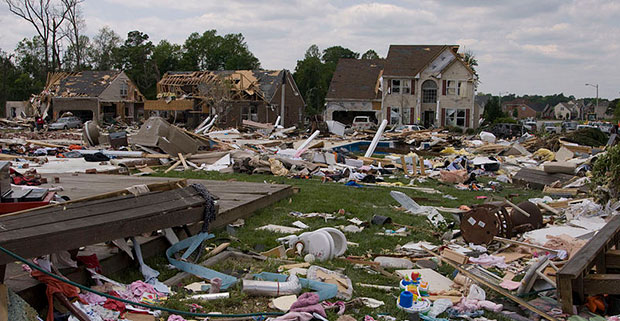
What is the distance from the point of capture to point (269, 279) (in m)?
5.44

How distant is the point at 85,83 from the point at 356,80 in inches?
1102

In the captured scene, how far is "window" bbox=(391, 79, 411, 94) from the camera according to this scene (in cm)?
4800

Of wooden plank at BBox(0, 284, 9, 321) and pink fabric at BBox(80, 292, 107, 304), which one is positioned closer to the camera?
wooden plank at BBox(0, 284, 9, 321)

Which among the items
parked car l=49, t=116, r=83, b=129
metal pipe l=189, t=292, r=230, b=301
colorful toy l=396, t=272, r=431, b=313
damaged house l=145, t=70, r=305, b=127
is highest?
damaged house l=145, t=70, r=305, b=127

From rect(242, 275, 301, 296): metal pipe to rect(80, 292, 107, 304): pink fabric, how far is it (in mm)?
1261

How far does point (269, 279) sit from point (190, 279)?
0.84 meters

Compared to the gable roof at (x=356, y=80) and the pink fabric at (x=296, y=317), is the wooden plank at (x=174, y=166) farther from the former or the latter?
the gable roof at (x=356, y=80)

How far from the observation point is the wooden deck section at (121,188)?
447cm

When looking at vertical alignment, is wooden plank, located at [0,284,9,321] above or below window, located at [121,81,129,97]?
below

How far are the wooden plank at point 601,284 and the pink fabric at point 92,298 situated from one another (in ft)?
14.0

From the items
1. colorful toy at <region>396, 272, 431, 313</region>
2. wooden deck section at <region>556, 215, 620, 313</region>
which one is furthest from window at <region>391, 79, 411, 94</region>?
colorful toy at <region>396, 272, 431, 313</region>

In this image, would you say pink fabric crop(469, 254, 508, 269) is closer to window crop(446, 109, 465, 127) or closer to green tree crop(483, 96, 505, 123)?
window crop(446, 109, 465, 127)

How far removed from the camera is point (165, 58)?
72438 mm

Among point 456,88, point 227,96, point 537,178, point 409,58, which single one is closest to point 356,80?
point 409,58
